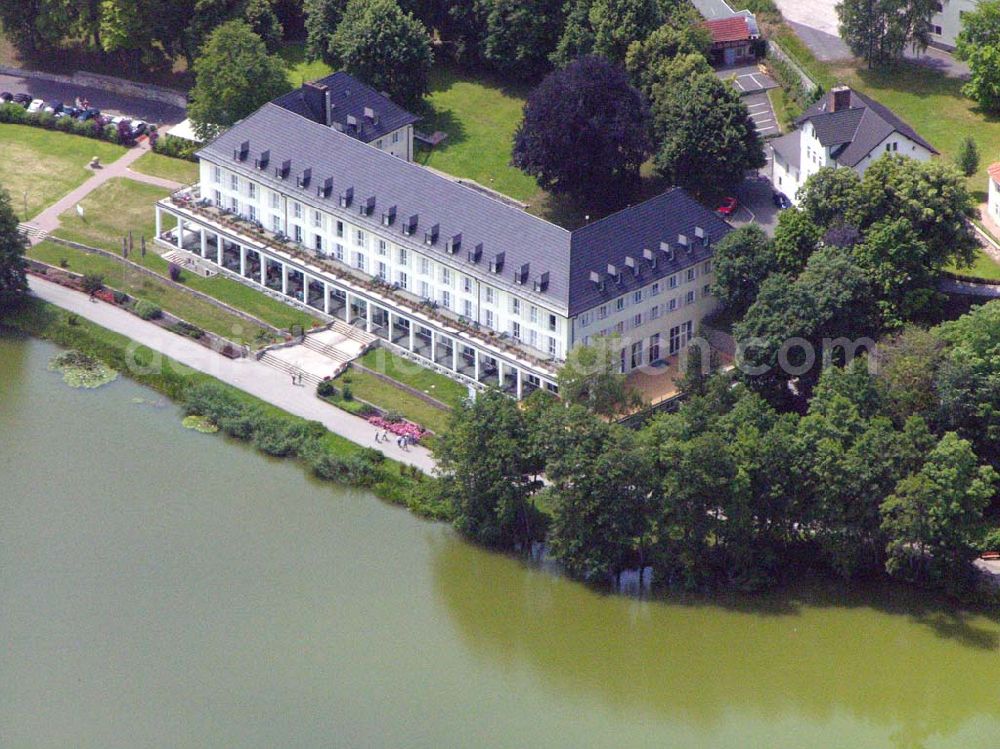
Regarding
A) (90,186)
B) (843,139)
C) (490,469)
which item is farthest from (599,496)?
(90,186)

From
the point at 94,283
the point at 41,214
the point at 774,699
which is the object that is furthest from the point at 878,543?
the point at 41,214

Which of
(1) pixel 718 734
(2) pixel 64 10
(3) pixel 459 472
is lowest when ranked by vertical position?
(1) pixel 718 734

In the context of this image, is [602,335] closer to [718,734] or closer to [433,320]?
[433,320]

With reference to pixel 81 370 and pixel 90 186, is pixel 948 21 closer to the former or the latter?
pixel 90 186

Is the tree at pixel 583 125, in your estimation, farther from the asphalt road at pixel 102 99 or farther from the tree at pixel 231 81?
the asphalt road at pixel 102 99

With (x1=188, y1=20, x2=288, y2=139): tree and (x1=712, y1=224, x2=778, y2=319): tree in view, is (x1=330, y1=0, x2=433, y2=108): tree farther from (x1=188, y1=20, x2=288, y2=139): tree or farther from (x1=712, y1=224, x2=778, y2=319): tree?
(x1=712, y1=224, x2=778, y2=319): tree
